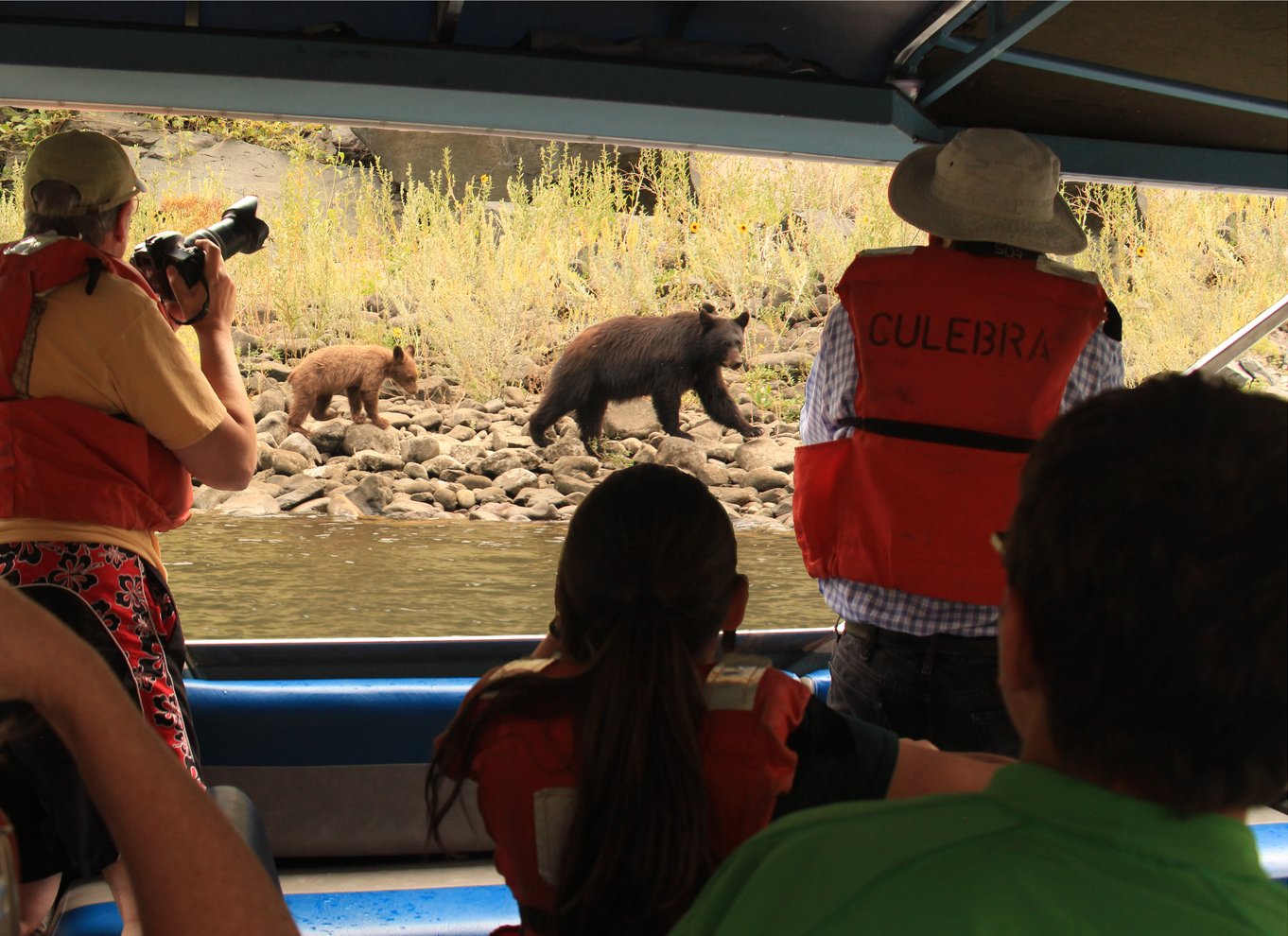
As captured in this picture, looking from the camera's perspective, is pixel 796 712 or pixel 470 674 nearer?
pixel 796 712

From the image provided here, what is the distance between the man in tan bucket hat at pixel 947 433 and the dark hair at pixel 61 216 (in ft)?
3.45

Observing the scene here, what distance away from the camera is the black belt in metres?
1.60

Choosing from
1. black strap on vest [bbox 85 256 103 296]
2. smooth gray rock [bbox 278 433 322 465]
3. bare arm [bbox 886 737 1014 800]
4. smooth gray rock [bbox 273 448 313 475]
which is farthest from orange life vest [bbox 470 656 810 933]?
smooth gray rock [bbox 278 433 322 465]

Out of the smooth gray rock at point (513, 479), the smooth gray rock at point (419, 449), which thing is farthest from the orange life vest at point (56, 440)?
the smooth gray rock at point (419, 449)

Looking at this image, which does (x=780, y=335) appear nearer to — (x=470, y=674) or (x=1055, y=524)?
(x=470, y=674)

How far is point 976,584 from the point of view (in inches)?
62.5

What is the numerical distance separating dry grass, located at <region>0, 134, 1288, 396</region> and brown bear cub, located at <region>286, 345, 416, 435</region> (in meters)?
0.11

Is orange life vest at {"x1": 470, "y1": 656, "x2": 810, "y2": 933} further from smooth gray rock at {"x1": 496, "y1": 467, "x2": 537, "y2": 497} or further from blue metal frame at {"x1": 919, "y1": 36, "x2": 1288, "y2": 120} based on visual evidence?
smooth gray rock at {"x1": 496, "y1": 467, "x2": 537, "y2": 497}

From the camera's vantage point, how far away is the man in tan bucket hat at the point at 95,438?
1.51 m

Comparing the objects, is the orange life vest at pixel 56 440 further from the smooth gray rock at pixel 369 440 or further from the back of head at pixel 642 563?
the smooth gray rock at pixel 369 440

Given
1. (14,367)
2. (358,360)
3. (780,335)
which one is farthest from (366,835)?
(780,335)

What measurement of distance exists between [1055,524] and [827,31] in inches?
75.4

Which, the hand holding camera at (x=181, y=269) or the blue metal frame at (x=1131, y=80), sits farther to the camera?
the blue metal frame at (x=1131, y=80)

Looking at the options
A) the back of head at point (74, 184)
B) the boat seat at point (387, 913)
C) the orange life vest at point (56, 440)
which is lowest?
the boat seat at point (387, 913)
